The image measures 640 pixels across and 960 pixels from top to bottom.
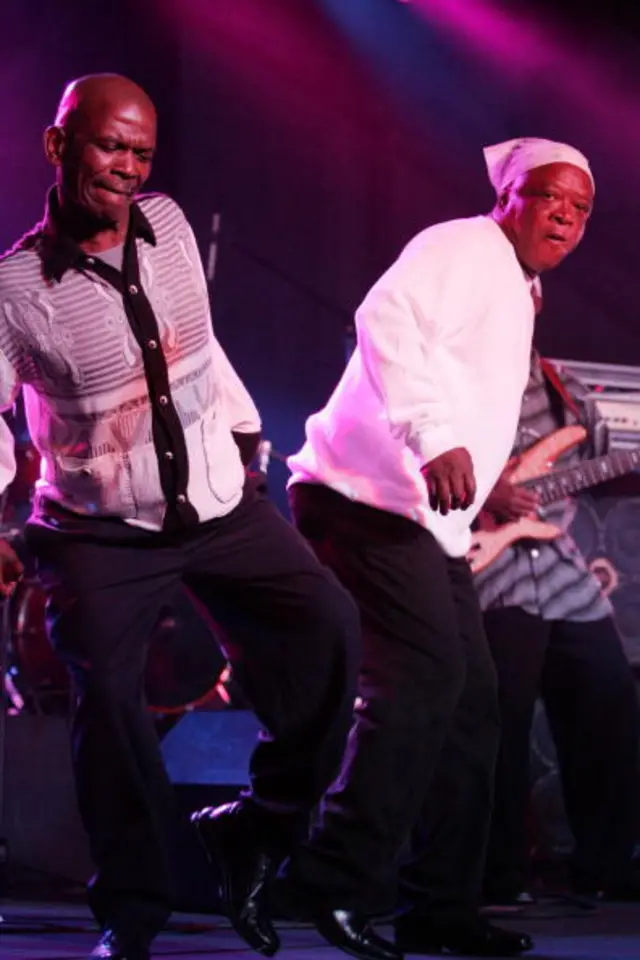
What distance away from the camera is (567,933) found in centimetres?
512

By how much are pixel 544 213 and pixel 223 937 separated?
226 cm

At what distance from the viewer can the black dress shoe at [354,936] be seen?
3.98 meters

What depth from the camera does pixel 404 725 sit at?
4.20 metres

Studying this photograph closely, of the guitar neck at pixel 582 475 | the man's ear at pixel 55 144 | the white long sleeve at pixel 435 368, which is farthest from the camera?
the guitar neck at pixel 582 475

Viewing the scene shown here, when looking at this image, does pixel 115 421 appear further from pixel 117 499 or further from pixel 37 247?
pixel 37 247

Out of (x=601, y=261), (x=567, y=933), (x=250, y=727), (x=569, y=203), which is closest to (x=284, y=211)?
(x=601, y=261)

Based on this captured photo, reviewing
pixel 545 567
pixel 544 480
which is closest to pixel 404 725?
pixel 545 567

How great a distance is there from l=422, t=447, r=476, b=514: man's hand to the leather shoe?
3.82 ft

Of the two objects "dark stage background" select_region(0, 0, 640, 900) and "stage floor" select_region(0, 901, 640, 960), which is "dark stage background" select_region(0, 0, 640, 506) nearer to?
"dark stage background" select_region(0, 0, 640, 900)

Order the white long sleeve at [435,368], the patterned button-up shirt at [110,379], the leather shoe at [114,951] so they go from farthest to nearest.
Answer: the white long sleeve at [435,368] → the patterned button-up shirt at [110,379] → the leather shoe at [114,951]

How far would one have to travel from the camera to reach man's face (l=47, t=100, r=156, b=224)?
12.7 feet

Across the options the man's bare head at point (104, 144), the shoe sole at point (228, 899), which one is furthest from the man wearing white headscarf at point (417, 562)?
the man's bare head at point (104, 144)

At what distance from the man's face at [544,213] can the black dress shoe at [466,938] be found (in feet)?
5.86

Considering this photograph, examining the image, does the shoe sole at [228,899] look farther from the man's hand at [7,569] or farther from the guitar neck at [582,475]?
the guitar neck at [582,475]
